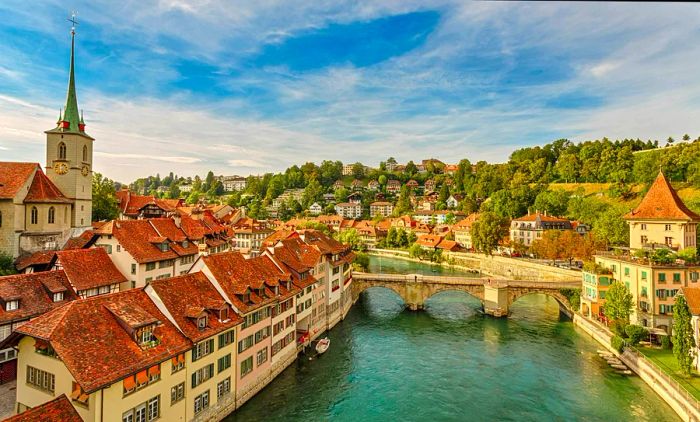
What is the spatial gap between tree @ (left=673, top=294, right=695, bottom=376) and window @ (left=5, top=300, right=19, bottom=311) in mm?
42000

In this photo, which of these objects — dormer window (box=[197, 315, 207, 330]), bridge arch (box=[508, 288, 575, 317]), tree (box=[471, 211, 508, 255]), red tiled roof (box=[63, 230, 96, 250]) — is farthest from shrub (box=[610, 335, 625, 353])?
red tiled roof (box=[63, 230, 96, 250])

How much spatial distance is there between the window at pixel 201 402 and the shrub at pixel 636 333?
34180mm

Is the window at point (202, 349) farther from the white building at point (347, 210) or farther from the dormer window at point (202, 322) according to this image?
the white building at point (347, 210)

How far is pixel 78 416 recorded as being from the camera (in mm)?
17078

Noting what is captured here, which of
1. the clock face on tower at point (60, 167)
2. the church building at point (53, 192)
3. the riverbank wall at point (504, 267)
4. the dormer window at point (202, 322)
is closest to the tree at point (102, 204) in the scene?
the church building at point (53, 192)

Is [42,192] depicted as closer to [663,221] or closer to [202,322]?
[202,322]

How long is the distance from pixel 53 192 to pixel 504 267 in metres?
68.5

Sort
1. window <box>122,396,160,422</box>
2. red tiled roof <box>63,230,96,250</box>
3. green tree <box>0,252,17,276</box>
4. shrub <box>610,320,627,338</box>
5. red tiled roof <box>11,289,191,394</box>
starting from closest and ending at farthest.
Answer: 1. red tiled roof <box>11,289,191,394</box>
2. window <box>122,396,160,422</box>
3. green tree <box>0,252,17,276</box>
4. shrub <box>610,320,627,338</box>
5. red tiled roof <box>63,230,96,250</box>

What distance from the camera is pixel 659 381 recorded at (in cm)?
2825

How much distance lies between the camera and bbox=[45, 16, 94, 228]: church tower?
130 feet

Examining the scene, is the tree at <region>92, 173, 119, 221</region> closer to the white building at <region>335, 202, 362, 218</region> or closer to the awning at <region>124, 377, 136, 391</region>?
the awning at <region>124, 377, 136, 391</region>

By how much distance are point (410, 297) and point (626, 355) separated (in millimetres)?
23623

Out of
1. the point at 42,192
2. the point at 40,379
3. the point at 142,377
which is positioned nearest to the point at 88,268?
the point at 42,192

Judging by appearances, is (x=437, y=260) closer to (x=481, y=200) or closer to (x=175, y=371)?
(x=481, y=200)
